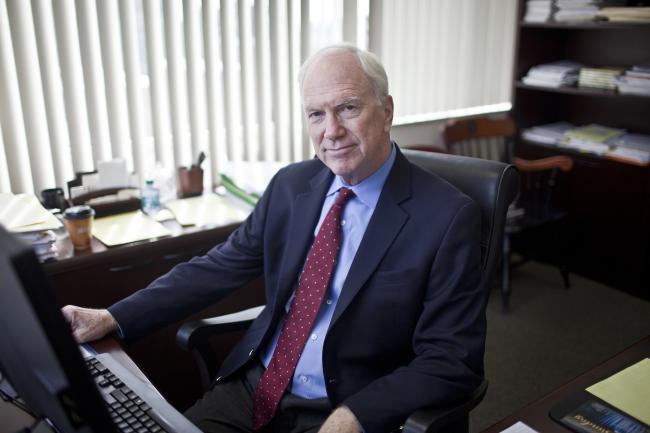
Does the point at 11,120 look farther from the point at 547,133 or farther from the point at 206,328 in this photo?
the point at 547,133

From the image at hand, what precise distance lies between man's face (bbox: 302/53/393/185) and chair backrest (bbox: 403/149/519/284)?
229 mm

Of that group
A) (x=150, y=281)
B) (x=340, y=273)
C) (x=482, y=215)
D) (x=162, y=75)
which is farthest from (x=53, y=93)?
(x=482, y=215)

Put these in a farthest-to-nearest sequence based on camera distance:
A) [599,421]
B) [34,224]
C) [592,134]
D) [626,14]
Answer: [592,134] < [626,14] < [34,224] < [599,421]

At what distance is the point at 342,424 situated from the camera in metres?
1.17

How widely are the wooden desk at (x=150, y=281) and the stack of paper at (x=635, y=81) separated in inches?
88.4

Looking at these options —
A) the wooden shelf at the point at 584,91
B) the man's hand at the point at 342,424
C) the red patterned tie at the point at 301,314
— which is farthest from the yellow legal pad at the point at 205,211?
the wooden shelf at the point at 584,91

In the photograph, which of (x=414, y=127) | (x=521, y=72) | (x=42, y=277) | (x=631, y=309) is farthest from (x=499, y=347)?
(x=42, y=277)

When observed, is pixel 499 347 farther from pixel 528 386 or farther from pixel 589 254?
pixel 589 254

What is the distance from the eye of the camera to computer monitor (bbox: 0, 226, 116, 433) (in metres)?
0.61

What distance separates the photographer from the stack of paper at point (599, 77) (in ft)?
10.5

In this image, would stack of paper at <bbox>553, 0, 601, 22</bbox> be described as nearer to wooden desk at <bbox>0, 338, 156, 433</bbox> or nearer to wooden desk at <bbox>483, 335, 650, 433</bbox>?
wooden desk at <bbox>483, 335, 650, 433</bbox>

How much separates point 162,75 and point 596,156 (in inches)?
93.6

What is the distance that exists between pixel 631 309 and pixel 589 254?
1.37 ft

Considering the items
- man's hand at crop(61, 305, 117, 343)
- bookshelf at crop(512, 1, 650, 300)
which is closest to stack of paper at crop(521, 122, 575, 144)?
bookshelf at crop(512, 1, 650, 300)
